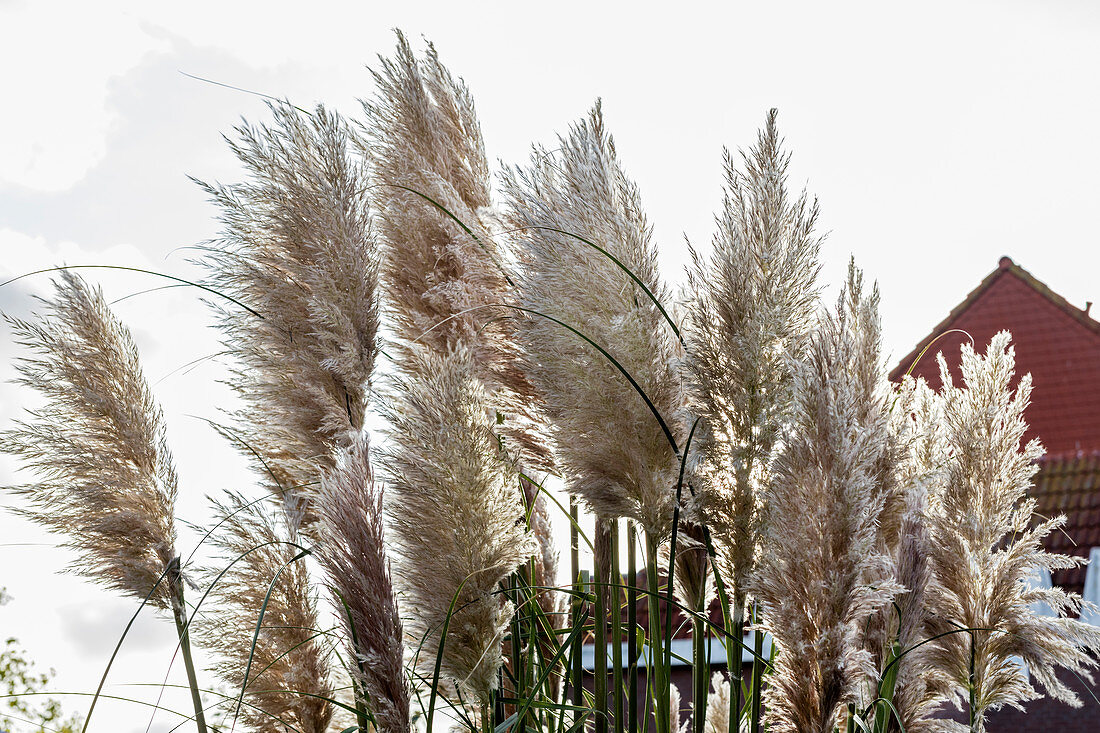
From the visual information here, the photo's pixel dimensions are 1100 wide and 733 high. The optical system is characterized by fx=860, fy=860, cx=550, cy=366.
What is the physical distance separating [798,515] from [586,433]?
1.36 ft

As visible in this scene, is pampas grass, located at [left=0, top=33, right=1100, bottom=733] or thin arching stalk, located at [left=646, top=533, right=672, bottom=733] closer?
pampas grass, located at [left=0, top=33, right=1100, bottom=733]

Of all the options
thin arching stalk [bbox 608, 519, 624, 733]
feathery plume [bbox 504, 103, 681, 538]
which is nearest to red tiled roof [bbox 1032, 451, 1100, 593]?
thin arching stalk [bbox 608, 519, 624, 733]

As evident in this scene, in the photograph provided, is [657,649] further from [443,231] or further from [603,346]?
[443,231]

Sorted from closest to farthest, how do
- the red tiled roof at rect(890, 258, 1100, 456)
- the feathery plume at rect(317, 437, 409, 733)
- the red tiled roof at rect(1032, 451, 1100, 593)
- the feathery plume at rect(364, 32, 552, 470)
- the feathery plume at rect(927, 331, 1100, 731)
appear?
1. the feathery plume at rect(317, 437, 409, 733)
2. the feathery plume at rect(364, 32, 552, 470)
3. the feathery plume at rect(927, 331, 1100, 731)
4. the red tiled roof at rect(1032, 451, 1100, 593)
5. the red tiled roof at rect(890, 258, 1100, 456)

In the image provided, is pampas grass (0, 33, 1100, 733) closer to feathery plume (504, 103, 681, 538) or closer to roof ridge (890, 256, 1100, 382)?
feathery plume (504, 103, 681, 538)

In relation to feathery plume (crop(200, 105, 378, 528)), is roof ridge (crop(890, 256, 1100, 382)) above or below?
above

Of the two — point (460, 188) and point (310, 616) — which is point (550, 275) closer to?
point (460, 188)

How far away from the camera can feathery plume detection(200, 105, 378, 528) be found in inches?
73.7

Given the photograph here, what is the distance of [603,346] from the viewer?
162 cm

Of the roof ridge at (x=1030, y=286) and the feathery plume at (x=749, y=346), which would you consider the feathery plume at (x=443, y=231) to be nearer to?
the feathery plume at (x=749, y=346)

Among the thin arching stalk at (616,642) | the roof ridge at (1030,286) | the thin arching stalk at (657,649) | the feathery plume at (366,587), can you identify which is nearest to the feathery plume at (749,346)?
the thin arching stalk at (657,649)

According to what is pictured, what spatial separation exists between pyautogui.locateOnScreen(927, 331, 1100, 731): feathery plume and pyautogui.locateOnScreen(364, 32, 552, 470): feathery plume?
1032 millimetres

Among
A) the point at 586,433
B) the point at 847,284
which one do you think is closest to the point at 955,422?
the point at 847,284

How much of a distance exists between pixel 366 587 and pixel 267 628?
537 millimetres
